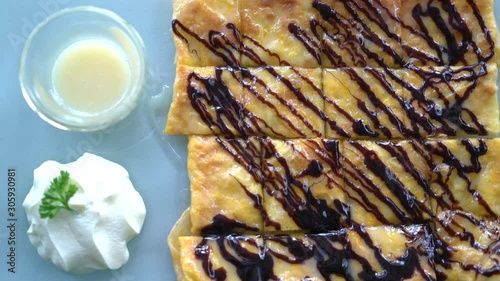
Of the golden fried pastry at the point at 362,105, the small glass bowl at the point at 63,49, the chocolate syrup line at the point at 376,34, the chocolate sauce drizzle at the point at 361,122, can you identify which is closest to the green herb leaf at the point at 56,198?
the small glass bowl at the point at 63,49

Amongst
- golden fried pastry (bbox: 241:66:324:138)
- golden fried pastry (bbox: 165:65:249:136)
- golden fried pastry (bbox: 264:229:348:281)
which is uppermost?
golden fried pastry (bbox: 165:65:249:136)

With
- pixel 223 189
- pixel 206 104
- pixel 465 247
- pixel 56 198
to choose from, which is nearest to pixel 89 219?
pixel 56 198

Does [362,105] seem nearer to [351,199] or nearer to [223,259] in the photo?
[351,199]

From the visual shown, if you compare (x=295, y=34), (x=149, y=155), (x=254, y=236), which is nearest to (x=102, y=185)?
(x=149, y=155)

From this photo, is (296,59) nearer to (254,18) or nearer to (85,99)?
(254,18)

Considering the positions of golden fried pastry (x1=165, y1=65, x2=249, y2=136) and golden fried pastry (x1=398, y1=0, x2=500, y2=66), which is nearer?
golden fried pastry (x1=165, y1=65, x2=249, y2=136)

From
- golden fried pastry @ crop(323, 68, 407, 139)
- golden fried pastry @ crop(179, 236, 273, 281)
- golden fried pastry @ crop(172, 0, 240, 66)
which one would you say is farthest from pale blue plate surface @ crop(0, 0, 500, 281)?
golden fried pastry @ crop(323, 68, 407, 139)

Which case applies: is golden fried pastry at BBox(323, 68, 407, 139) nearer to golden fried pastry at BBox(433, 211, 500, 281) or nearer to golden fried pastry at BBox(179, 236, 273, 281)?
golden fried pastry at BBox(433, 211, 500, 281)
